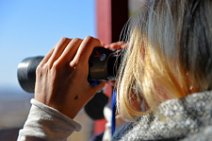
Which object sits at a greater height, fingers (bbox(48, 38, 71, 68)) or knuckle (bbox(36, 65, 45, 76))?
fingers (bbox(48, 38, 71, 68))

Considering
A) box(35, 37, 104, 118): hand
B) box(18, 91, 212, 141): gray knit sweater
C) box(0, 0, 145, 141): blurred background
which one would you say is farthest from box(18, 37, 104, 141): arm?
box(0, 0, 145, 141): blurred background

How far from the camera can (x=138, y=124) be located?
2.05 feet

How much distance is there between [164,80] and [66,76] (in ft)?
0.71

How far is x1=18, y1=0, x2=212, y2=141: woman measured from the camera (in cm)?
58

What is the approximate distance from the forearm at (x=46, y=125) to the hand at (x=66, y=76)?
21mm

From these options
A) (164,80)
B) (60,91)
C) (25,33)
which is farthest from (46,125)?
(25,33)

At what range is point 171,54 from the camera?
0.62m

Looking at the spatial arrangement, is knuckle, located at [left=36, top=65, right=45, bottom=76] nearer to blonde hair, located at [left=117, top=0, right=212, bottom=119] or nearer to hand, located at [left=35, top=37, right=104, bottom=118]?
hand, located at [left=35, top=37, right=104, bottom=118]

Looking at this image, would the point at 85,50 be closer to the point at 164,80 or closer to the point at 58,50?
the point at 58,50

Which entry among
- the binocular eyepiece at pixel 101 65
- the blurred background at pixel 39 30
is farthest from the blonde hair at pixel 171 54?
the blurred background at pixel 39 30

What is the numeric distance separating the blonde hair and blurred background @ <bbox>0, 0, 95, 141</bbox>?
436mm

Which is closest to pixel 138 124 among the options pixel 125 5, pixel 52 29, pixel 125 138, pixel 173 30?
pixel 125 138

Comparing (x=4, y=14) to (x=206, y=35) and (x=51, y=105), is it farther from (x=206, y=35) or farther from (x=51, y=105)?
(x=206, y=35)

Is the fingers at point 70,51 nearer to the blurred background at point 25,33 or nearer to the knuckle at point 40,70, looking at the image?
the knuckle at point 40,70
